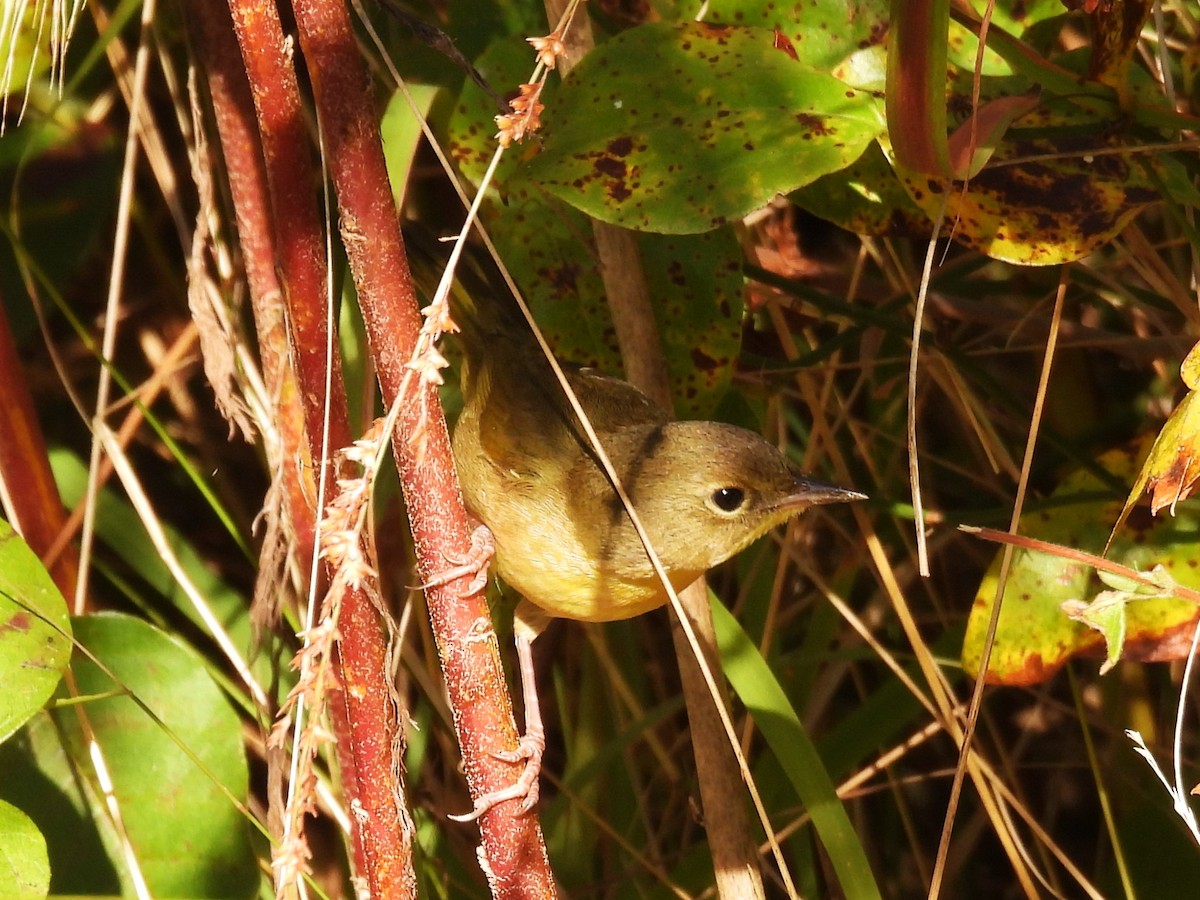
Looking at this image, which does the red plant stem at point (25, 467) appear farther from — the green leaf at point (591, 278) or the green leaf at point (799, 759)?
the green leaf at point (799, 759)

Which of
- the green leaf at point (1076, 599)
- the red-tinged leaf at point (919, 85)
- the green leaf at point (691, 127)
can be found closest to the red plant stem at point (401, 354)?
the green leaf at point (691, 127)

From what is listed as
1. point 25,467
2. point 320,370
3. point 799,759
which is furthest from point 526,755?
point 25,467

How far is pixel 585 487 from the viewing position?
1.92 meters

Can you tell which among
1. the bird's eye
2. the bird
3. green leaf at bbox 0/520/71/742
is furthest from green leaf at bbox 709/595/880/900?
green leaf at bbox 0/520/71/742

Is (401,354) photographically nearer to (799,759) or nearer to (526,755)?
(526,755)

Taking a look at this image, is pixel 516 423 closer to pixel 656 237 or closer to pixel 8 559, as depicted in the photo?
pixel 656 237

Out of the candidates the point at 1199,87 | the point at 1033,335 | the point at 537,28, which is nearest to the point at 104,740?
the point at 537,28

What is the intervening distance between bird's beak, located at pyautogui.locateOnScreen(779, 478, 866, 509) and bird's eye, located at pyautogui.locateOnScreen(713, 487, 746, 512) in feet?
0.21

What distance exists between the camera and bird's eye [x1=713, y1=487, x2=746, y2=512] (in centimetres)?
185

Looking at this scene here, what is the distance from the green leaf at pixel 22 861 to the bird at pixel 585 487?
67cm

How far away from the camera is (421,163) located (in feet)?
7.33

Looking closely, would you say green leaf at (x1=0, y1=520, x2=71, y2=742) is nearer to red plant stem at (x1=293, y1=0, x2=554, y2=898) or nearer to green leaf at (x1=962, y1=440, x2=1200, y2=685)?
red plant stem at (x1=293, y1=0, x2=554, y2=898)

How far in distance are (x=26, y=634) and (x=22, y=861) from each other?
205mm

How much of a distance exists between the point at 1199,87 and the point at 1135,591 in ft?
3.22
